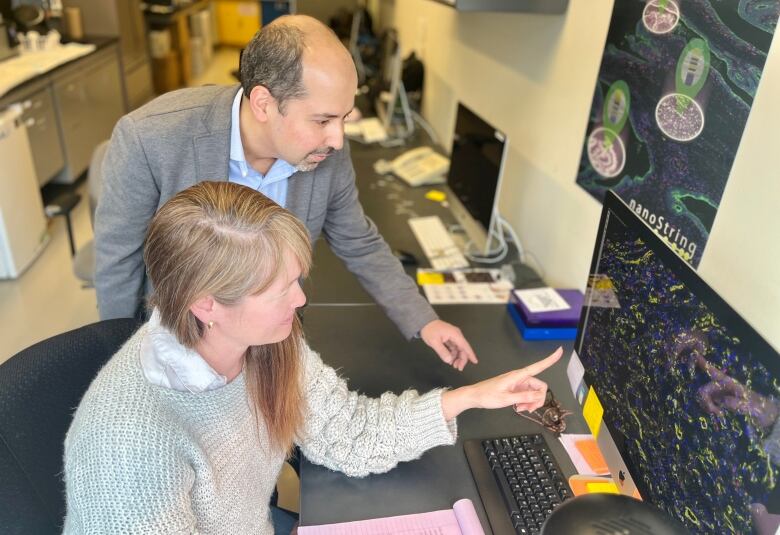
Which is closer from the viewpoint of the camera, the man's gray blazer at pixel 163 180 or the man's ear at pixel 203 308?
the man's ear at pixel 203 308

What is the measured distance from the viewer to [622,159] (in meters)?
1.44

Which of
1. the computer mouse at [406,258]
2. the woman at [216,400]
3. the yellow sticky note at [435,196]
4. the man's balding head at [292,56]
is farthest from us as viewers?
the yellow sticky note at [435,196]

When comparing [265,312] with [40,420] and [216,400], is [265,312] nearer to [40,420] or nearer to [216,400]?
[216,400]

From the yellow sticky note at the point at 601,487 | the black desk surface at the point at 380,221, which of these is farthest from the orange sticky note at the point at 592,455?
the black desk surface at the point at 380,221

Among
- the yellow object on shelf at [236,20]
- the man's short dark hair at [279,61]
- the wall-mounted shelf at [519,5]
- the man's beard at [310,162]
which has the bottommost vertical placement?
the yellow object on shelf at [236,20]

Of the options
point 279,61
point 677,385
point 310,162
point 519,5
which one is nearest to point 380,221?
point 519,5

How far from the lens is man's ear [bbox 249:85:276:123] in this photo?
3.79 feet

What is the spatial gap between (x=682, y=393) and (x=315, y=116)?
79cm

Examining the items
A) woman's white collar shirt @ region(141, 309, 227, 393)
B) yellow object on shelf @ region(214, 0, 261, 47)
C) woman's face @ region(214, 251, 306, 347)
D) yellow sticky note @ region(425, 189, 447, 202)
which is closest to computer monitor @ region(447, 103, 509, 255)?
yellow sticky note @ region(425, 189, 447, 202)

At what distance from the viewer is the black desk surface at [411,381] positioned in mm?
1014

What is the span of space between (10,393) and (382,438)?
0.59 m

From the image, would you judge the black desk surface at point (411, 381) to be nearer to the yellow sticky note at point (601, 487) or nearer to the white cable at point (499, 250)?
the yellow sticky note at point (601, 487)

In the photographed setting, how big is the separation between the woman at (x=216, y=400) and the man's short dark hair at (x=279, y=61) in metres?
0.33

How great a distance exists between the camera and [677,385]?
726mm
